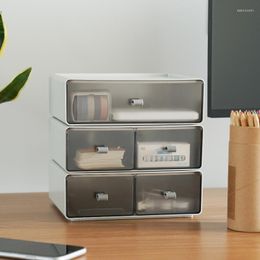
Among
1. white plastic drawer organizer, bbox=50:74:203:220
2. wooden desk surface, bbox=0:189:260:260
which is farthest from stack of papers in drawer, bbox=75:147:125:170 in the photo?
wooden desk surface, bbox=0:189:260:260

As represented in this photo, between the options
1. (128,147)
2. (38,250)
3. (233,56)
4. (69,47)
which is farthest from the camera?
(69,47)

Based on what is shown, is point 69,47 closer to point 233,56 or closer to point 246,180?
point 233,56

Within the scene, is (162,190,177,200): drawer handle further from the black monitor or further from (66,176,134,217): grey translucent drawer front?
the black monitor

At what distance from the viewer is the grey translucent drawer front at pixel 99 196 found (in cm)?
134

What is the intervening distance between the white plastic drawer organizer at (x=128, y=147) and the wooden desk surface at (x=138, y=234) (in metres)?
0.03

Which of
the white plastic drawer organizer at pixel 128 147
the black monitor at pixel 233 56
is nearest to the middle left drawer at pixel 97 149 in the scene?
the white plastic drawer organizer at pixel 128 147

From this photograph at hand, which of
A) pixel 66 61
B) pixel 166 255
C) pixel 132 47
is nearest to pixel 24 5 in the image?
pixel 66 61

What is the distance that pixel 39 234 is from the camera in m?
1.24

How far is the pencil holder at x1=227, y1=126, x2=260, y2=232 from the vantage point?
126 centimetres

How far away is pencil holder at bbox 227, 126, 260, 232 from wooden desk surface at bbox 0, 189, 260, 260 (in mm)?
25

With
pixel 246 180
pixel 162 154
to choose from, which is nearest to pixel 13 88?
pixel 162 154

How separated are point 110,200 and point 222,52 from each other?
1.24 feet

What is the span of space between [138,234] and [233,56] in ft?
1.45

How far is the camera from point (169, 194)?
1377 mm
